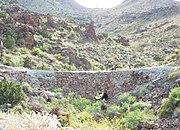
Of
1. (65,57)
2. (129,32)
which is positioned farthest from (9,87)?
(129,32)

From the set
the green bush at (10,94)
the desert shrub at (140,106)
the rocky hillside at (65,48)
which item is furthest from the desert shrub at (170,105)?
the rocky hillside at (65,48)

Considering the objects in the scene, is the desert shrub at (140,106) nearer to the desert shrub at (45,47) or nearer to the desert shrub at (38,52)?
the desert shrub at (38,52)

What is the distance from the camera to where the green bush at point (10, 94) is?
16594 mm

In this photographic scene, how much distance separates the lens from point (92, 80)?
2478cm

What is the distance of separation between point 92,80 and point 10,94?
872cm

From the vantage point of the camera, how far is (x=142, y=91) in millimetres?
21891

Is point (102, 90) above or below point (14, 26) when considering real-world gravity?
below

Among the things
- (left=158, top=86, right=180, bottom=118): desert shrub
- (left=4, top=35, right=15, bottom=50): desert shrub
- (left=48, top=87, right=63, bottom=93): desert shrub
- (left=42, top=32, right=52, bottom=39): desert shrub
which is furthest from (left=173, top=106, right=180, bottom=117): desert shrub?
(left=42, top=32, right=52, bottom=39): desert shrub

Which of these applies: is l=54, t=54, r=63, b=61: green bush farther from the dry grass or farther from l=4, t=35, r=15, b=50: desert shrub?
the dry grass

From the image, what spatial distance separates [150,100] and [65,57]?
2466 centimetres

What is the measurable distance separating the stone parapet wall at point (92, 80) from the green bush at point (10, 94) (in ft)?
19.3

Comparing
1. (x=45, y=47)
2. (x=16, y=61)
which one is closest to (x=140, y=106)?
(x=16, y=61)

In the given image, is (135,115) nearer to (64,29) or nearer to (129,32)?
(64,29)

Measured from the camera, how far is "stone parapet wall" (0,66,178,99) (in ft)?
78.1
